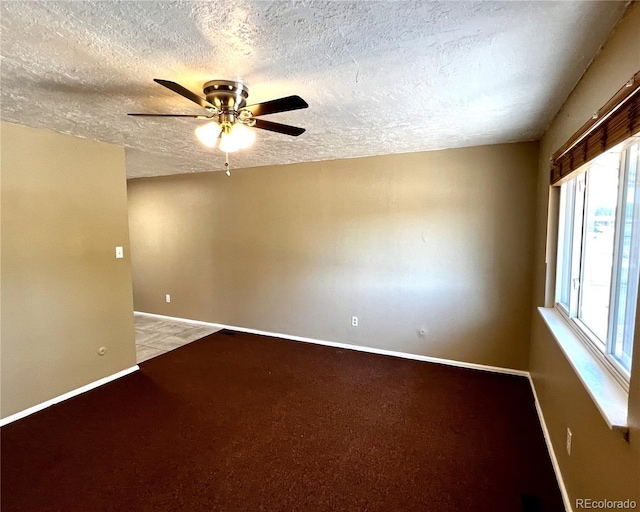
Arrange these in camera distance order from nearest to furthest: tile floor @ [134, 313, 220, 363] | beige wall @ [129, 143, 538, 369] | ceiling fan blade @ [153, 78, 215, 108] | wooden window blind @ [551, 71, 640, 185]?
wooden window blind @ [551, 71, 640, 185]
ceiling fan blade @ [153, 78, 215, 108]
beige wall @ [129, 143, 538, 369]
tile floor @ [134, 313, 220, 363]

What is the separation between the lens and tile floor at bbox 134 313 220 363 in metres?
3.97

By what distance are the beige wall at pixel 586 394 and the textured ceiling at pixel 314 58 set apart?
0.10 m

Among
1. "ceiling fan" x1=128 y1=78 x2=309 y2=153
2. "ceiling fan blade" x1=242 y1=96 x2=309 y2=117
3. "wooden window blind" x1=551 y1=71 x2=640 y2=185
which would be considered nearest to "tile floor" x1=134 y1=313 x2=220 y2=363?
"ceiling fan" x1=128 y1=78 x2=309 y2=153

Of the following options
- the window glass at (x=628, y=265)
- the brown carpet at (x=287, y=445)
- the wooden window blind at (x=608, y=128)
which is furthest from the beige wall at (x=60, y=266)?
the window glass at (x=628, y=265)

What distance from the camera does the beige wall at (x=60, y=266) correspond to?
8.09ft

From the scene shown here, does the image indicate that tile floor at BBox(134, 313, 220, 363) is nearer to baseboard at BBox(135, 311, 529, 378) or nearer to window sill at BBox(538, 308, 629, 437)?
baseboard at BBox(135, 311, 529, 378)

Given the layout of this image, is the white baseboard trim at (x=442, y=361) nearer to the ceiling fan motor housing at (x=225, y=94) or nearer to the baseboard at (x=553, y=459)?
the baseboard at (x=553, y=459)

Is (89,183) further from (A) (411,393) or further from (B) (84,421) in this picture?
(A) (411,393)

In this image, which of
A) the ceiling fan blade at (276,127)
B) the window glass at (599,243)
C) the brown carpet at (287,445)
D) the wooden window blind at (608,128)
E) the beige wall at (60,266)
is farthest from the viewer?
the beige wall at (60,266)

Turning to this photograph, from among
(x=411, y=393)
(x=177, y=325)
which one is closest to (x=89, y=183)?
(x=177, y=325)

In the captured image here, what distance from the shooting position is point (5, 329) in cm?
244

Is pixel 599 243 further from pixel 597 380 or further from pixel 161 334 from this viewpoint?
pixel 161 334

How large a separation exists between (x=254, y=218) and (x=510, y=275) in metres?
3.11

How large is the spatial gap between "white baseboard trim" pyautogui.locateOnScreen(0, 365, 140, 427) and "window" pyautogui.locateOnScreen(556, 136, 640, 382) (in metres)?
3.84
